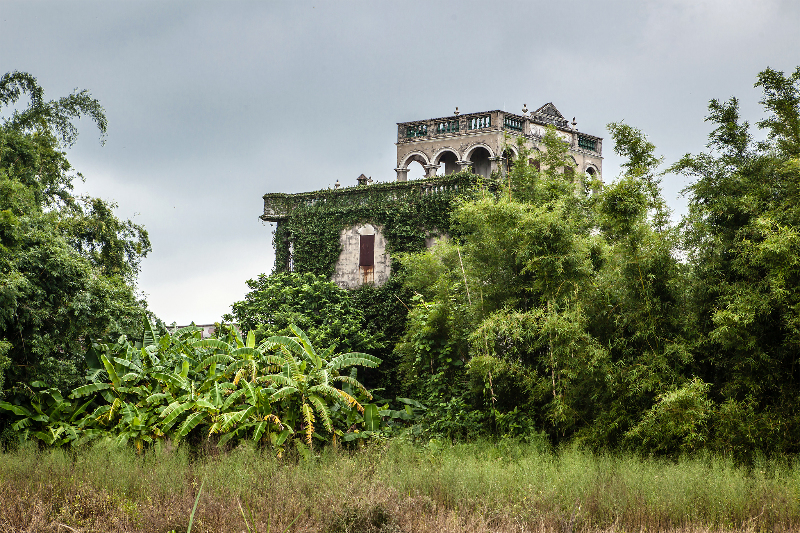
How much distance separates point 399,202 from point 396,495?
11.3m

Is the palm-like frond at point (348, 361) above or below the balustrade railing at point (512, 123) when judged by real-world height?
below

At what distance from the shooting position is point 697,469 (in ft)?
27.0

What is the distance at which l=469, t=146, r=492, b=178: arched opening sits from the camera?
19734 mm

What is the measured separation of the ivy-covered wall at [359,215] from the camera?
57.7ft

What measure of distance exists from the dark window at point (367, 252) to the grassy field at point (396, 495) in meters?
9.09

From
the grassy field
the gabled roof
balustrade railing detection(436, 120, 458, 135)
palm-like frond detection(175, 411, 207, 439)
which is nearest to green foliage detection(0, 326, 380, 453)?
palm-like frond detection(175, 411, 207, 439)

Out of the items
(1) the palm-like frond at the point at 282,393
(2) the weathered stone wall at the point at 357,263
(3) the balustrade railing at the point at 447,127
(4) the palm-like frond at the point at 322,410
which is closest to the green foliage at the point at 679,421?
(4) the palm-like frond at the point at 322,410

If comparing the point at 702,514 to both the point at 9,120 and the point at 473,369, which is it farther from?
the point at 9,120

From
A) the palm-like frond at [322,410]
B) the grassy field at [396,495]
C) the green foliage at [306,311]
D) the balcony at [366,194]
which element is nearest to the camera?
the grassy field at [396,495]

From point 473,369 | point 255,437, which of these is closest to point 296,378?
point 255,437

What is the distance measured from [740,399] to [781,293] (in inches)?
63.1

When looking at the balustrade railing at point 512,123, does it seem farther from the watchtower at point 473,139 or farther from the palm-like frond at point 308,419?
the palm-like frond at point 308,419

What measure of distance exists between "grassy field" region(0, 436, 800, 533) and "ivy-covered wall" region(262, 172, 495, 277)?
887 cm

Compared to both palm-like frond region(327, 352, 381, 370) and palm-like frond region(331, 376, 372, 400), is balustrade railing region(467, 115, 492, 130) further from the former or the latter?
palm-like frond region(331, 376, 372, 400)
